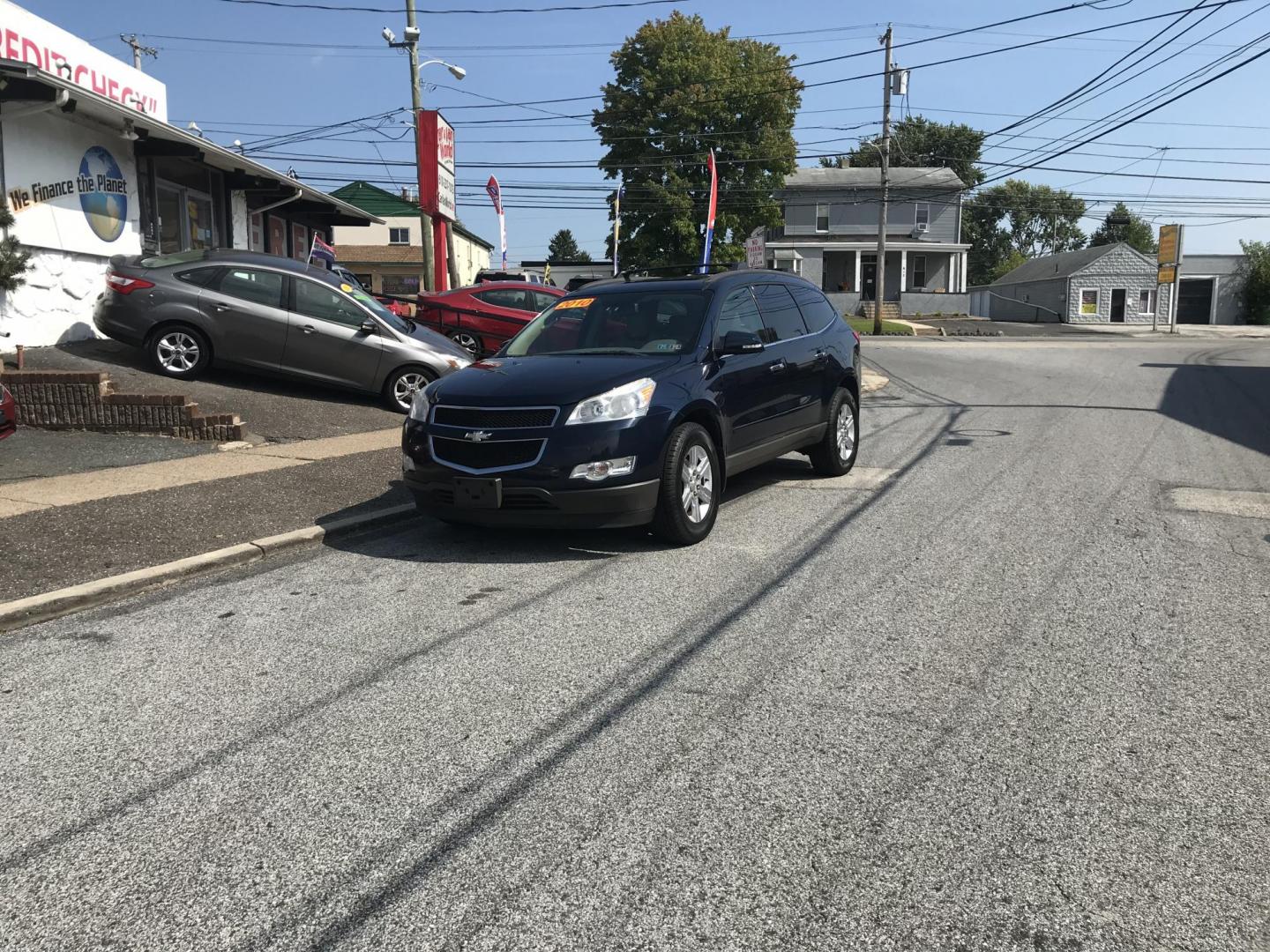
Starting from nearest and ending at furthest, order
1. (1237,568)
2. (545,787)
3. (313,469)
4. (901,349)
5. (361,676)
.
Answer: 1. (545,787)
2. (361,676)
3. (1237,568)
4. (313,469)
5. (901,349)

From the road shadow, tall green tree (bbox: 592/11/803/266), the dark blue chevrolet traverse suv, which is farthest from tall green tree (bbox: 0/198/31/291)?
tall green tree (bbox: 592/11/803/266)

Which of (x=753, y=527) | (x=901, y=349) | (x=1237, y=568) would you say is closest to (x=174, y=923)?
(x=753, y=527)

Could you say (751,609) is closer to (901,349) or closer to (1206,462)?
(1206,462)

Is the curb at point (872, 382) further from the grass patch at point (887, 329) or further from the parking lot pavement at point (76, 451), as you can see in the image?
the grass patch at point (887, 329)

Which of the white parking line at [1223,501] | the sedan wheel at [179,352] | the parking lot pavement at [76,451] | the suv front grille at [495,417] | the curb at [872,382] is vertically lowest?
the white parking line at [1223,501]

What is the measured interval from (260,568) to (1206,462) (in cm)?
890

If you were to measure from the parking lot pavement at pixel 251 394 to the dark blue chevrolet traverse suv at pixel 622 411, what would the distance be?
15.3 ft

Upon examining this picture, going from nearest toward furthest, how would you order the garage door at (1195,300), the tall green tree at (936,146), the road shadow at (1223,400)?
the road shadow at (1223,400) < the garage door at (1195,300) < the tall green tree at (936,146)

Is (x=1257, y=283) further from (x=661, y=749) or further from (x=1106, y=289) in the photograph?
(x=661, y=749)

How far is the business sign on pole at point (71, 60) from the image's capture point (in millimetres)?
16625

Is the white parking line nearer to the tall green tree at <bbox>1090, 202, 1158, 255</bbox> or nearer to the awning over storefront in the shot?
the awning over storefront

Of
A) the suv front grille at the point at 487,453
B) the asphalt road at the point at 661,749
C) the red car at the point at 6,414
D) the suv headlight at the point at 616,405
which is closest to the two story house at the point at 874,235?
the red car at the point at 6,414

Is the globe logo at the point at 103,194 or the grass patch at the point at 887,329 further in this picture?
the grass patch at the point at 887,329

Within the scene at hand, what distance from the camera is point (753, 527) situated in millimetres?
7539
